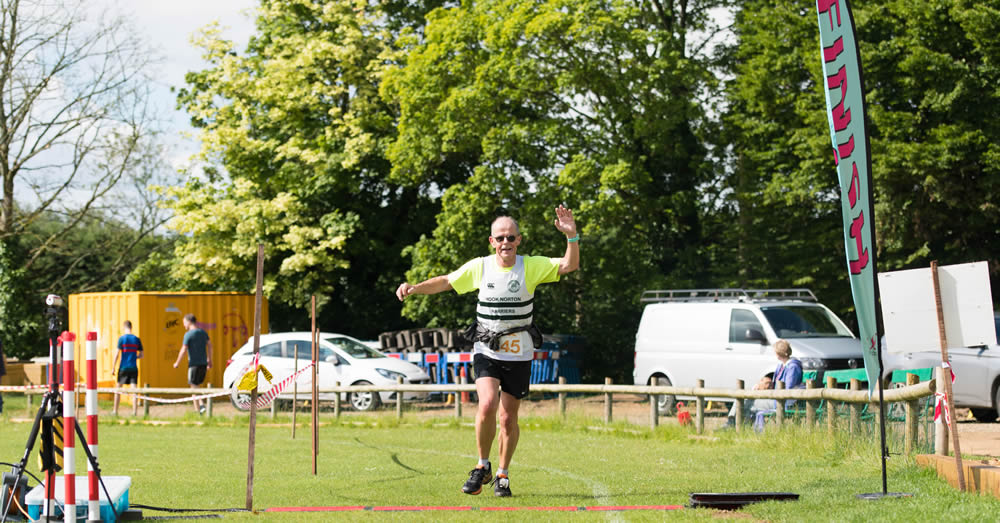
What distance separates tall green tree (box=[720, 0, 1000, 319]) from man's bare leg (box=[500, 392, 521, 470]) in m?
17.6

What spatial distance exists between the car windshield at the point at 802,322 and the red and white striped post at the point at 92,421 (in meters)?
14.5

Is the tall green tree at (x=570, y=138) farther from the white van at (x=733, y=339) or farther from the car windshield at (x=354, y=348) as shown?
the white van at (x=733, y=339)

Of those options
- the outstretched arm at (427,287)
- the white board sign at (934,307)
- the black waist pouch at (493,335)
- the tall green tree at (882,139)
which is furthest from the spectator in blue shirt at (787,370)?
the tall green tree at (882,139)

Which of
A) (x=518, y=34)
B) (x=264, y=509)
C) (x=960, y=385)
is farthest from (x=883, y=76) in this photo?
(x=264, y=509)

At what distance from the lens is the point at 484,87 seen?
28.8 m

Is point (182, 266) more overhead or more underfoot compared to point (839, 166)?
more overhead

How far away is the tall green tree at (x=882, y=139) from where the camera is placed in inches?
991

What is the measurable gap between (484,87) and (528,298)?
2061cm

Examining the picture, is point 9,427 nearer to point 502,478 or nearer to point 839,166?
point 502,478

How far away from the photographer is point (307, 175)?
33.5 m

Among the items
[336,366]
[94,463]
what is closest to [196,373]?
[336,366]

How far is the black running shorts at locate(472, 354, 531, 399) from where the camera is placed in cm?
872

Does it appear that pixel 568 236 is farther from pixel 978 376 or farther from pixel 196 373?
pixel 196 373

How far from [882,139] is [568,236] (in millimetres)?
19179
